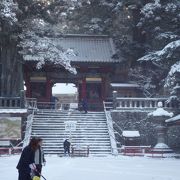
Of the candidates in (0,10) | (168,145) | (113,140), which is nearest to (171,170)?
(113,140)

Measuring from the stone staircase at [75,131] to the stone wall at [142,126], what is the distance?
1.13 metres

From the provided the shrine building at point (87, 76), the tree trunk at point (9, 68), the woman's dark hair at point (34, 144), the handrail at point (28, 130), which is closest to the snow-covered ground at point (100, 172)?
the woman's dark hair at point (34, 144)

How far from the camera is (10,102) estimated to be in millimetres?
27469

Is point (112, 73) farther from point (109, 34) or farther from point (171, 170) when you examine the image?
point (171, 170)

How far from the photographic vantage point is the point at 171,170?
16719mm

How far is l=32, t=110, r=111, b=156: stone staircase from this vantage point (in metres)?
25.0

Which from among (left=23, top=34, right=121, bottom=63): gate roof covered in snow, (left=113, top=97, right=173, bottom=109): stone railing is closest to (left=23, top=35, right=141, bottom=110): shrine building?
(left=23, top=34, right=121, bottom=63): gate roof covered in snow

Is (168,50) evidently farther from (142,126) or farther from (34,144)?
(34,144)

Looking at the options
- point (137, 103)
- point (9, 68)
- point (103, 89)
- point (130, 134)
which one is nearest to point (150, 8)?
point (137, 103)

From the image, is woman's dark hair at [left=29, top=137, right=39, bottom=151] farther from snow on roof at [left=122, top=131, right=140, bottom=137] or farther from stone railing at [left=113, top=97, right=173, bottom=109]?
stone railing at [left=113, top=97, right=173, bottom=109]

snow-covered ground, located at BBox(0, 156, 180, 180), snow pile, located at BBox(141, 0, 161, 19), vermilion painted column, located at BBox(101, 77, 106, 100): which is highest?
snow pile, located at BBox(141, 0, 161, 19)

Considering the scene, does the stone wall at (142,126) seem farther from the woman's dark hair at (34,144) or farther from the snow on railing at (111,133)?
the woman's dark hair at (34,144)

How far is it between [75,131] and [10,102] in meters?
4.64

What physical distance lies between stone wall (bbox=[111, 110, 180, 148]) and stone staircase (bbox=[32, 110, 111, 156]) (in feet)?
3.69
